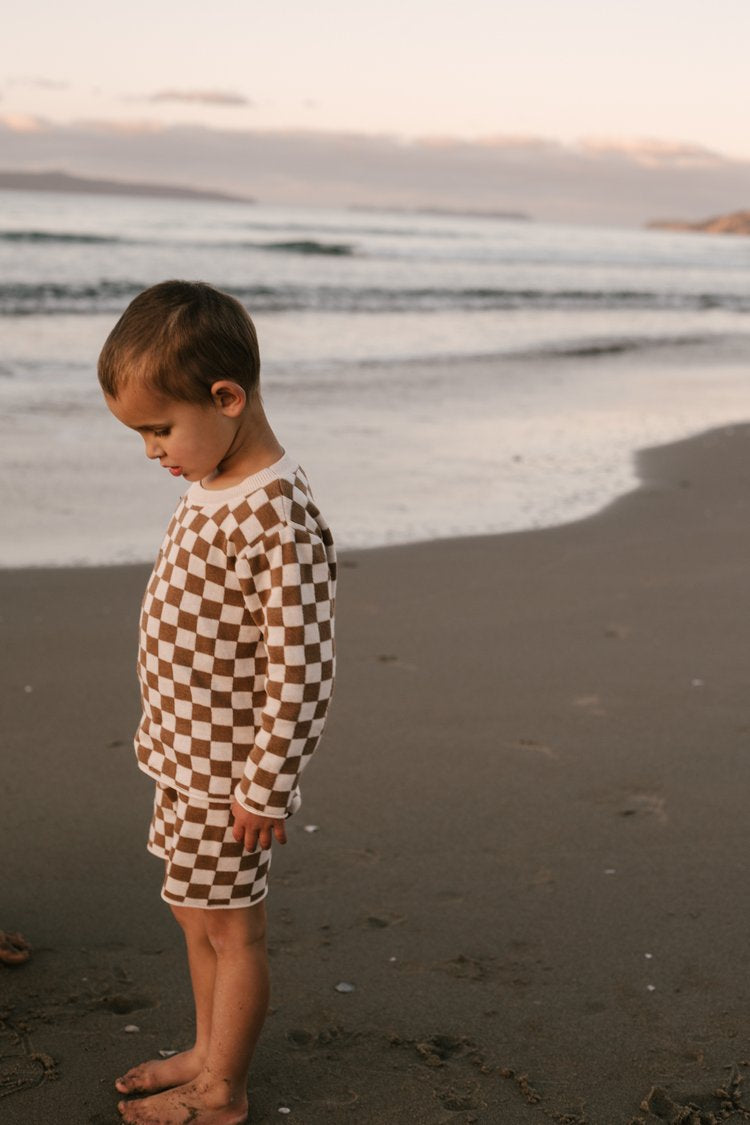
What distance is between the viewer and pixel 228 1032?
7.23 feet

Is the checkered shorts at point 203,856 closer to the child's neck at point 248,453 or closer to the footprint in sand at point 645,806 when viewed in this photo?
the child's neck at point 248,453

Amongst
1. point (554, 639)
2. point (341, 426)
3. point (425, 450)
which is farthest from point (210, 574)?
point (341, 426)

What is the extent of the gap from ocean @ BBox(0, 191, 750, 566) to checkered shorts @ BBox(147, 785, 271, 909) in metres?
3.62

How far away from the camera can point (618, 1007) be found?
2.60m

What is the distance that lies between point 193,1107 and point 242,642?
0.93 metres

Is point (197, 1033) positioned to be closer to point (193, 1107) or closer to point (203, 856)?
point (193, 1107)

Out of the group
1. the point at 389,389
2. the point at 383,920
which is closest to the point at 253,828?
the point at 383,920

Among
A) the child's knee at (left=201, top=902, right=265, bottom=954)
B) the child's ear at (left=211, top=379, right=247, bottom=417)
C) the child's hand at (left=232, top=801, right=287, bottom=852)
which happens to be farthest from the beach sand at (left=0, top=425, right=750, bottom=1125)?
the child's ear at (left=211, top=379, right=247, bottom=417)

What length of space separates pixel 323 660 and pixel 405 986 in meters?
1.04

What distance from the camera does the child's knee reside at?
217 centimetres

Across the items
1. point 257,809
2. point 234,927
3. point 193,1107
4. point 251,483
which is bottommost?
point 193,1107

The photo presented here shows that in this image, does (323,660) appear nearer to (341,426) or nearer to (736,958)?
(736,958)

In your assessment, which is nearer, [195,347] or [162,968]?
[195,347]

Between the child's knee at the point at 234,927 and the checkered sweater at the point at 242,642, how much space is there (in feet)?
0.82
